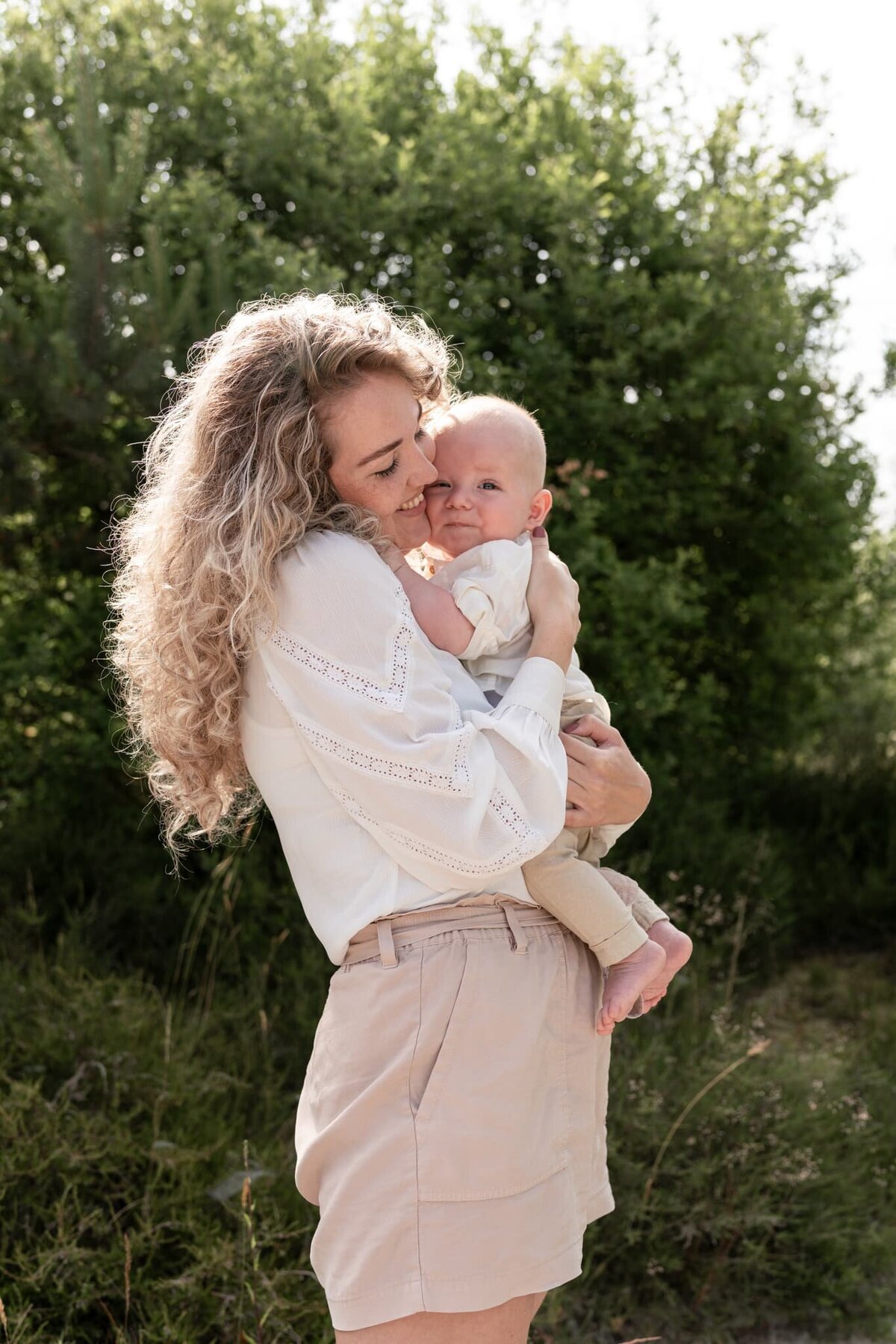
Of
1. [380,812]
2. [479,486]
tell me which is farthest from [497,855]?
[479,486]

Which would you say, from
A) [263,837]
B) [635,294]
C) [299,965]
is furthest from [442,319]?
[299,965]

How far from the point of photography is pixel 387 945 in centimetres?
172

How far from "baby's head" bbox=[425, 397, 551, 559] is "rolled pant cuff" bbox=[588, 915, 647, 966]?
68cm

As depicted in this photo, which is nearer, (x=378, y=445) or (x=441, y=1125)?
(x=441, y=1125)

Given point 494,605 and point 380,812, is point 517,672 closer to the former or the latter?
point 494,605

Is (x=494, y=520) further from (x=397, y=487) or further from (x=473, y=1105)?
(x=473, y=1105)

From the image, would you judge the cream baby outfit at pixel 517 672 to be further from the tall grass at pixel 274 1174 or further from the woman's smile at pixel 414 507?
the tall grass at pixel 274 1174

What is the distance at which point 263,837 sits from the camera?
472 centimetres

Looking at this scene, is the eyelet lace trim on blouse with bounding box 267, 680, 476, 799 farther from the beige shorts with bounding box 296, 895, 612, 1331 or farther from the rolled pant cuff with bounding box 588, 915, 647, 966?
the rolled pant cuff with bounding box 588, 915, 647, 966

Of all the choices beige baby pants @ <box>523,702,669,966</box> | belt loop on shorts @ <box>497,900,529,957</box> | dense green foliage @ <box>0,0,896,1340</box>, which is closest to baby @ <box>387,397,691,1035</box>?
beige baby pants @ <box>523,702,669,966</box>

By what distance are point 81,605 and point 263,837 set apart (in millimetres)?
1072

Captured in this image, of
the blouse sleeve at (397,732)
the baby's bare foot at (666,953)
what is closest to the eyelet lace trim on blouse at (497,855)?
the blouse sleeve at (397,732)

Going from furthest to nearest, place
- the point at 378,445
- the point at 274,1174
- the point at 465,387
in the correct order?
the point at 465,387 < the point at 274,1174 < the point at 378,445

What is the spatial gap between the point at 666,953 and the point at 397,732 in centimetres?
76
